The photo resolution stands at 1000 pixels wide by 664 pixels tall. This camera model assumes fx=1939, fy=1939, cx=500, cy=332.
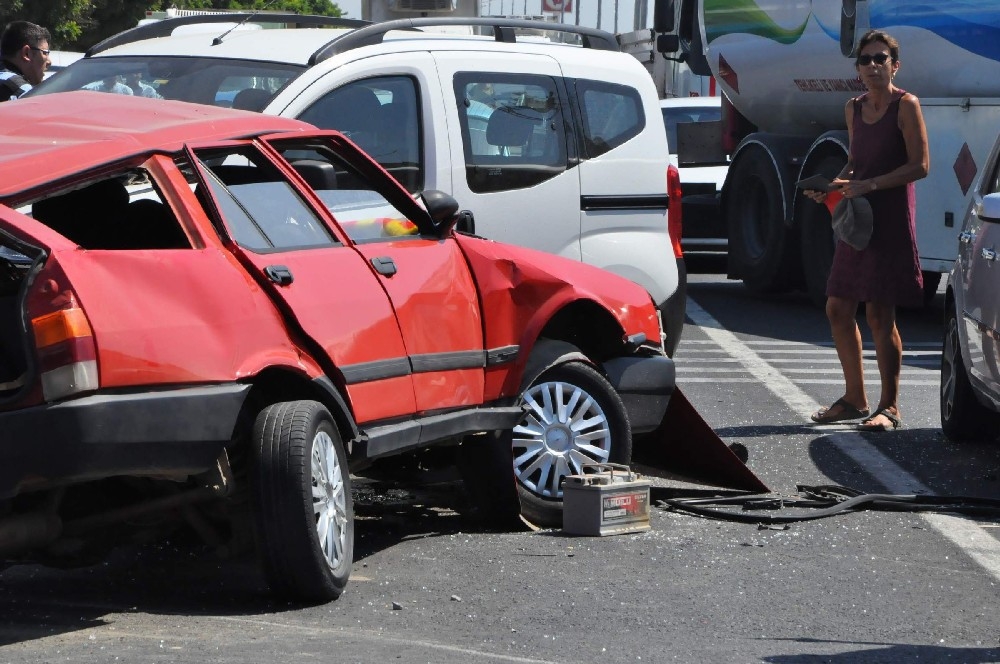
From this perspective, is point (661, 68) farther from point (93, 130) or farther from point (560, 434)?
point (93, 130)

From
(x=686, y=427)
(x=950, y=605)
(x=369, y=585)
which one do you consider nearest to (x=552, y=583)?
(x=369, y=585)

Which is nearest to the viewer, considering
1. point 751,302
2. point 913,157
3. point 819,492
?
point 819,492

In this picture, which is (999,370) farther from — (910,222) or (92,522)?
(92,522)

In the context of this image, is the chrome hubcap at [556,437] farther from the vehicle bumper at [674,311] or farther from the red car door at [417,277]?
the vehicle bumper at [674,311]

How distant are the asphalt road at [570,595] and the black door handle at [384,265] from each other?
0.97 metres

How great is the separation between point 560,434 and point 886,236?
323 centimetres

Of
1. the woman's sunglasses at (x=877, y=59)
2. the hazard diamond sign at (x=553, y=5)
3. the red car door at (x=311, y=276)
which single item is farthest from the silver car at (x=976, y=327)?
the hazard diamond sign at (x=553, y=5)

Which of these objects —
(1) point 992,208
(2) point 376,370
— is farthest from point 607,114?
(2) point 376,370

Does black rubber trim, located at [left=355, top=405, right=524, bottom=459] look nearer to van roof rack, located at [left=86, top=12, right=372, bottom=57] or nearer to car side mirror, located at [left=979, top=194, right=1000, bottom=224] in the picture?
car side mirror, located at [left=979, top=194, right=1000, bottom=224]

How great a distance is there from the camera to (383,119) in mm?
9156

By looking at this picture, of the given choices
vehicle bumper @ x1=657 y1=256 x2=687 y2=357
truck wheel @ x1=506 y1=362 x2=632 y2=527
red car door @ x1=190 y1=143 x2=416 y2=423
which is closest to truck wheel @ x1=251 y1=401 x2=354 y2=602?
red car door @ x1=190 y1=143 x2=416 y2=423

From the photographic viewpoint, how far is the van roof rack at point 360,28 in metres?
9.34

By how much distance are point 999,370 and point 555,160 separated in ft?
8.37

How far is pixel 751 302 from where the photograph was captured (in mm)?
17453
